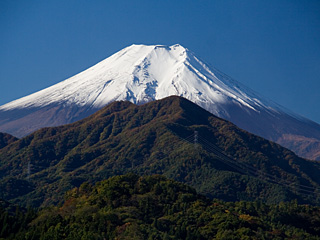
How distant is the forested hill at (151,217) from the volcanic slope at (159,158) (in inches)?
904

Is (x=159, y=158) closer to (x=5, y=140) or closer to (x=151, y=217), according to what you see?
(x=5, y=140)

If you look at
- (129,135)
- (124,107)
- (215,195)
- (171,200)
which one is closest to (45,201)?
(215,195)

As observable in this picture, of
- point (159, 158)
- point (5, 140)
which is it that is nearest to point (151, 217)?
point (159, 158)

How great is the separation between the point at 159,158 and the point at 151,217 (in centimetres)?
5003

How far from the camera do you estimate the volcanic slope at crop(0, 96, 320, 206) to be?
9761cm

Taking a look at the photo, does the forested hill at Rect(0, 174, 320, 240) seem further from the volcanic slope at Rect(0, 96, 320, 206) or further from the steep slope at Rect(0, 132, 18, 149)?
the steep slope at Rect(0, 132, 18, 149)

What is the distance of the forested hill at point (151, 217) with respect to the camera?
54625 millimetres

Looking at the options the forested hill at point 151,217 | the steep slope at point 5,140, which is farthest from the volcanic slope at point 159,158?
the forested hill at point 151,217

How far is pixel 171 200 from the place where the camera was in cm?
6700

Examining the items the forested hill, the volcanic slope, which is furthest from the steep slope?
the forested hill

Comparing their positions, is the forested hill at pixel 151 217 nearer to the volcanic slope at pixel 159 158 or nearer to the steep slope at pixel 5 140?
the volcanic slope at pixel 159 158

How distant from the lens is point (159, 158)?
112 m

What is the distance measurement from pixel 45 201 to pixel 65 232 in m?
38.4

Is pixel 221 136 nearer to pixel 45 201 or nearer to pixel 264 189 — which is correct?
pixel 264 189
